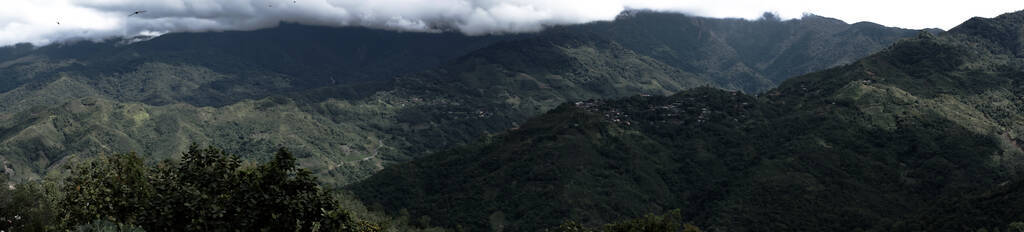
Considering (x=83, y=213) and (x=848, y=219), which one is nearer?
(x=83, y=213)

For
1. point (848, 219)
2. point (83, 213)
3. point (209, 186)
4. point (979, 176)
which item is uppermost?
point (209, 186)

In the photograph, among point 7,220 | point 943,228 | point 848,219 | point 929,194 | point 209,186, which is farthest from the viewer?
point 929,194

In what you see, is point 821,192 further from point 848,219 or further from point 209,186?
point 209,186

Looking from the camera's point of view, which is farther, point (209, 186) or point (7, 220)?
point (209, 186)

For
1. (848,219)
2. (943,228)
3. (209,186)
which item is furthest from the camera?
(848,219)

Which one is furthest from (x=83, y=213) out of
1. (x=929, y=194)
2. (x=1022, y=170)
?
(x=1022, y=170)

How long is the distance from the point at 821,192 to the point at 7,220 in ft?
676

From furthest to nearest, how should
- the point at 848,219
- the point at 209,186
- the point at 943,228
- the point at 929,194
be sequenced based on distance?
1. the point at 929,194
2. the point at 848,219
3. the point at 943,228
4. the point at 209,186

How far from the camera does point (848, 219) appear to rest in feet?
604

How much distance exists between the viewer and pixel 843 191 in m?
198

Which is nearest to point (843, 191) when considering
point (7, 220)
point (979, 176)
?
point (979, 176)

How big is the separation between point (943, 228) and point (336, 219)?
6521 inches

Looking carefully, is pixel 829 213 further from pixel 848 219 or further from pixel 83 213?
pixel 83 213

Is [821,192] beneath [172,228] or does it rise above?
beneath
